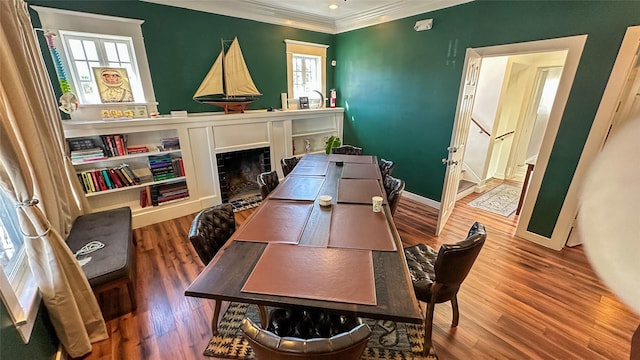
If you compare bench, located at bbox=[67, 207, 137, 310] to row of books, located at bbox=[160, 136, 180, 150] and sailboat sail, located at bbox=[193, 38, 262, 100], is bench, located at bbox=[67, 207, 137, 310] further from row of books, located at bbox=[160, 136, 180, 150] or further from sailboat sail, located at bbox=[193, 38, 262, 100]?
sailboat sail, located at bbox=[193, 38, 262, 100]

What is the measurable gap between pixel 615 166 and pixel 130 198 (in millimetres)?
3999

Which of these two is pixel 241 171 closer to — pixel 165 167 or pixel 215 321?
pixel 165 167

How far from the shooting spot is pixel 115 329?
187 cm

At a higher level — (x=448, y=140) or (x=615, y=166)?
(x=615, y=166)

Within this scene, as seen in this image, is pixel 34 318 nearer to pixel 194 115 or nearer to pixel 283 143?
pixel 194 115

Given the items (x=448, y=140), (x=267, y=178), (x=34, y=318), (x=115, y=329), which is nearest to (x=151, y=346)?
(x=115, y=329)

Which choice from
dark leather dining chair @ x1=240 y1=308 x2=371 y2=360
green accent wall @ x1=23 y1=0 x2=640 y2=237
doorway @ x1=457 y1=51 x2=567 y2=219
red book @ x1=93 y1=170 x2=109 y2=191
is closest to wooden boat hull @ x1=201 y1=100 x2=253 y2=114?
green accent wall @ x1=23 y1=0 x2=640 y2=237

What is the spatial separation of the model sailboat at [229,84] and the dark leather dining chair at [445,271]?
304cm

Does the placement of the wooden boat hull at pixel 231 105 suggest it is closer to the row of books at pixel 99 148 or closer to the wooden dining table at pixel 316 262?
the row of books at pixel 99 148

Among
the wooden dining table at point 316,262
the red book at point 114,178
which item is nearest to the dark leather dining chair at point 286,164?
the wooden dining table at point 316,262

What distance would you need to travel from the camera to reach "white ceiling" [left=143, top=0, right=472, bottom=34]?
126 inches

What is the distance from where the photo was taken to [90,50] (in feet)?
8.98

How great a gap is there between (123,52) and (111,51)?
108 millimetres

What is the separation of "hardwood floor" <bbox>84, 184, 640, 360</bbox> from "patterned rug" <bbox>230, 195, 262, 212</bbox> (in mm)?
1019
